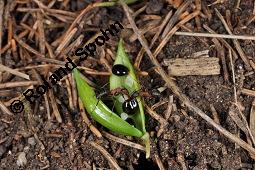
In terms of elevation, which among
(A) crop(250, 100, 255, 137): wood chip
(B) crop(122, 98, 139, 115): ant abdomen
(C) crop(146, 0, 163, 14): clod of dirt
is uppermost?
(C) crop(146, 0, 163, 14): clod of dirt

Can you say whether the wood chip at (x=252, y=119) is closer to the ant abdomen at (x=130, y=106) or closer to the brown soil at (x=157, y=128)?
the brown soil at (x=157, y=128)

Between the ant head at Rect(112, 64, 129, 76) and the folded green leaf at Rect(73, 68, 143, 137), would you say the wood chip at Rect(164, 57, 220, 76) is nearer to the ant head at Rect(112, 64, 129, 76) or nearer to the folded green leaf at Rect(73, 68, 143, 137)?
the ant head at Rect(112, 64, 129, 76)

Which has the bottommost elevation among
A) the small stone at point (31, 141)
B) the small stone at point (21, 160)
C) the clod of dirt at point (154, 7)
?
the small stone at point (21, 160)

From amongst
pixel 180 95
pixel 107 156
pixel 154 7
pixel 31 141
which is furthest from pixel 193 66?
pixel 31 141

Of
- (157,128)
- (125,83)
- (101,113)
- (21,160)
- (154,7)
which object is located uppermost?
(154,7)

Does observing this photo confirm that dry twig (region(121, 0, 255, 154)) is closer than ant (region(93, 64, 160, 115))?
Yes

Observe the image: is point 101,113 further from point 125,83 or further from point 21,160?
point 21,160

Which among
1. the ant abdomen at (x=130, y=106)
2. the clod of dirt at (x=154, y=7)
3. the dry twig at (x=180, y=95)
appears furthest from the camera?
the clod of dirt at (x=154, y=7)

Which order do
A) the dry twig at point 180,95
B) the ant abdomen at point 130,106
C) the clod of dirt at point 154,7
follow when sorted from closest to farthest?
1. the dry twig at point 180,95
2. the ant abdomen at point 130,106
3. the clod of dirt at point 154,7

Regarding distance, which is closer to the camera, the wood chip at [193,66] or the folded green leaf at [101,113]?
the folded green leaf at [101,113]

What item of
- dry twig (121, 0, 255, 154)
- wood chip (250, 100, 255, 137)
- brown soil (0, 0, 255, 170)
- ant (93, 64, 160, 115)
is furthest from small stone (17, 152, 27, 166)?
wood chip (250, 100, 255, 137)

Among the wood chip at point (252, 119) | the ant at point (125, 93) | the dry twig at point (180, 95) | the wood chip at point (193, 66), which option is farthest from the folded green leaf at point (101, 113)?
the wood chip at point (252, 119)

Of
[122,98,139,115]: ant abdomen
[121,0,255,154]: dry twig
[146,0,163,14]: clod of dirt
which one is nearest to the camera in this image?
[121,0,255,154]: dry twig
